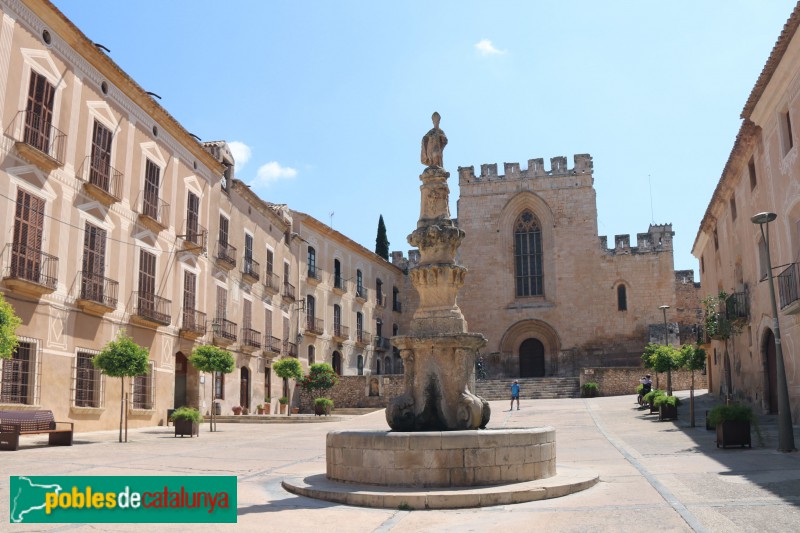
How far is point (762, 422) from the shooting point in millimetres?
17703

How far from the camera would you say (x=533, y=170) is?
44000 millimetres

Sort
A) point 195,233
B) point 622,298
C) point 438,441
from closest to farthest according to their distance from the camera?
point 438,441 → point 195,233 → point 622,298

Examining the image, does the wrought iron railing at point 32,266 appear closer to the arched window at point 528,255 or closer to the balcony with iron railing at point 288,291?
the balcony with iron railing at point 288,291

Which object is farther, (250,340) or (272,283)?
(272,283)

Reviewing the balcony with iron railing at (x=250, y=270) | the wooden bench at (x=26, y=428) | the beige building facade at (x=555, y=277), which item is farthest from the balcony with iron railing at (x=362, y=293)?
the wooden bench at (x=26, y=428)

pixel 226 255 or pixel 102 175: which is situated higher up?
pixel 102 175

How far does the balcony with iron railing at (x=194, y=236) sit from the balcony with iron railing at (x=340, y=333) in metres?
12.6

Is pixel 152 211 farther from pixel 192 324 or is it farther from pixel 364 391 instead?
pixel 364 391

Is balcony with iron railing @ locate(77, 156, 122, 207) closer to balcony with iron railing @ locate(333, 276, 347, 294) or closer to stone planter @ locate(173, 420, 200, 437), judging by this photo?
stone planter @ locate(173, 420, 200, 437)

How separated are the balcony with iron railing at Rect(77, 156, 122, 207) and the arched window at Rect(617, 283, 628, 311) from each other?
94.8 ft

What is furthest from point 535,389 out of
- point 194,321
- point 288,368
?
point 194,321

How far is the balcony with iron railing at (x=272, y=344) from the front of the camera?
1238 inches

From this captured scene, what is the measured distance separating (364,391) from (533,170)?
716 inches

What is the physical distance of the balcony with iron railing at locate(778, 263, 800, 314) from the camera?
1544cm
